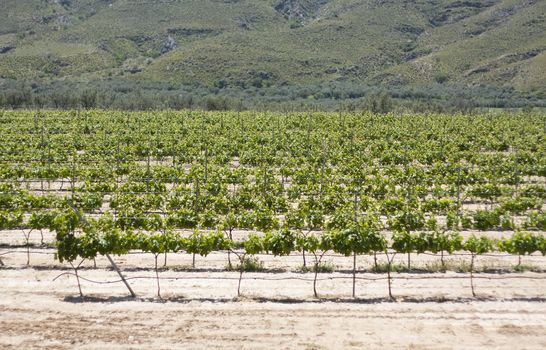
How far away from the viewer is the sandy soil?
9562mm

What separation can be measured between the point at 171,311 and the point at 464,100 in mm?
67846

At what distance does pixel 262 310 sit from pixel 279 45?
316 ft

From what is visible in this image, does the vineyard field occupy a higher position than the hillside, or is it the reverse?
the hillside

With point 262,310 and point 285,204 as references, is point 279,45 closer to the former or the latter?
point 285,204

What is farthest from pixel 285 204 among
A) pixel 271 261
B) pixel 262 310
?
pixel 262 310

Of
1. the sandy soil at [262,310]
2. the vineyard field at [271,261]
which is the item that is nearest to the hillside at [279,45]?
the vineyard field at [271,261]

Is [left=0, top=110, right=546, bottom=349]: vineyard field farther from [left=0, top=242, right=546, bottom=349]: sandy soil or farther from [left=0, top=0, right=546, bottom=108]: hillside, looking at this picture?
[left=0, top=0, right=546, bottom=108]: hillside

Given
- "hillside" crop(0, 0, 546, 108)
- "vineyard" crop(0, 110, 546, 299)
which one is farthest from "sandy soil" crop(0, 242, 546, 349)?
"hillside" crop(0, 0, 546, 108)

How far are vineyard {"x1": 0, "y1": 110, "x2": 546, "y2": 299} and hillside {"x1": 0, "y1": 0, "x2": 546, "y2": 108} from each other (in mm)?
51039

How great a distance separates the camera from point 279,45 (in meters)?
103

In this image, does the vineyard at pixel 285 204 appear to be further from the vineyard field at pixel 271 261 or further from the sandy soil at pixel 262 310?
the sandy soil at pixel 262 310

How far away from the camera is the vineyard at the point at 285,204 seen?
12531 millimetres

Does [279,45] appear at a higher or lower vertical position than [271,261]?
higher

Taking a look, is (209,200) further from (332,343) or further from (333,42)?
(333,42)
